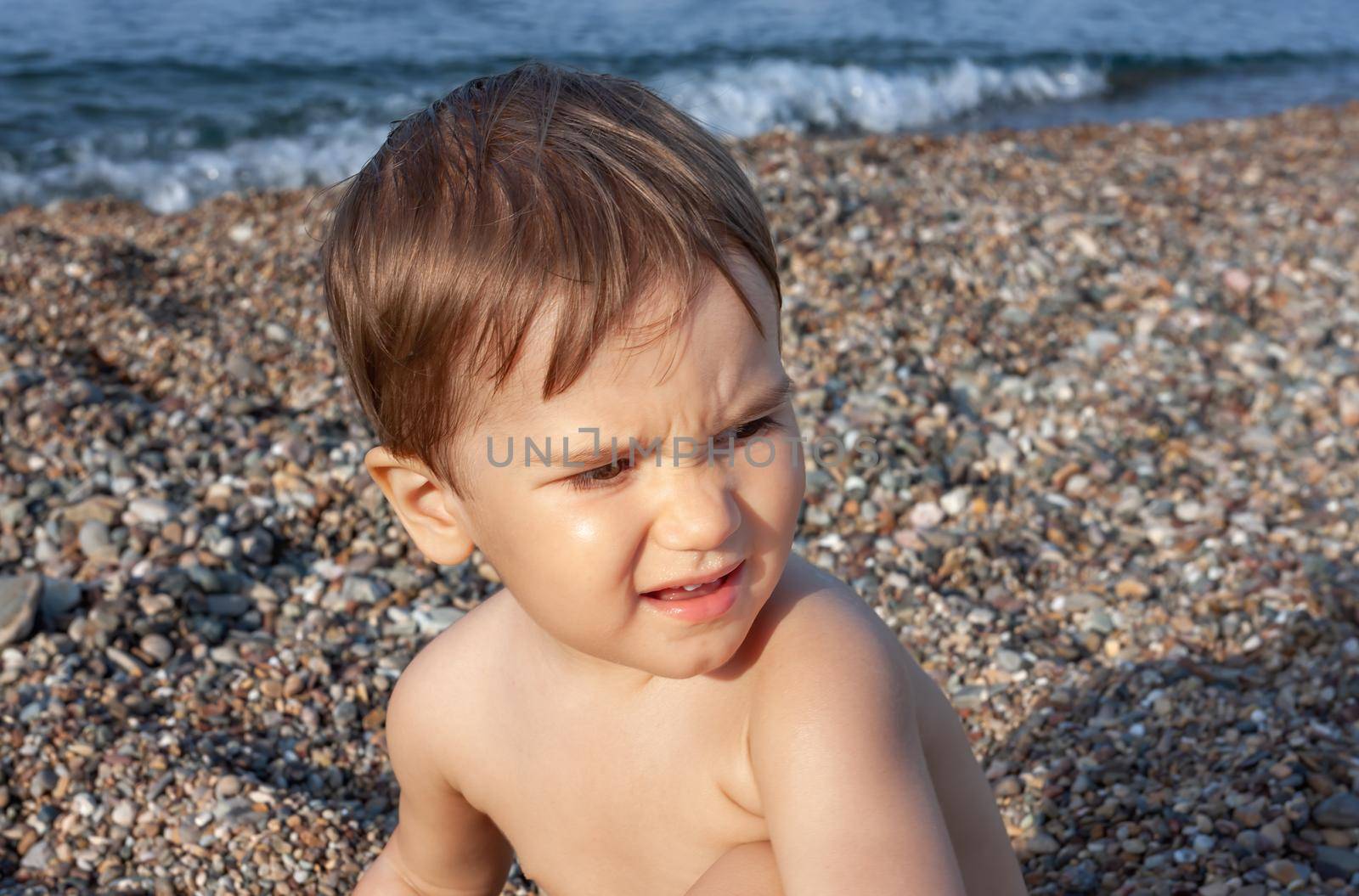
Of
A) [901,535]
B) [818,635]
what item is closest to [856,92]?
[901,535]

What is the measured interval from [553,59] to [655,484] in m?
11.9

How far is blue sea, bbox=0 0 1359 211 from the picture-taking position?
9617 millimetres

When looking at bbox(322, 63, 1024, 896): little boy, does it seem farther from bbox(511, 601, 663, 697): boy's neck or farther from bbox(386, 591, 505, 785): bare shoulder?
bbox(386, 591, 505, 785): bare shoulder

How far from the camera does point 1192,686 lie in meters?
3.02

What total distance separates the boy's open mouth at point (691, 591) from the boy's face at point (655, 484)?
0.01 meters

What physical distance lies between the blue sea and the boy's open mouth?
793cm

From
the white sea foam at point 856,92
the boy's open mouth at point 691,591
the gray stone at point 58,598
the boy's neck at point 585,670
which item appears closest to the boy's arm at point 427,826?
the boy's neck at point 585,670

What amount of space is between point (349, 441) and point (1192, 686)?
2.67 m

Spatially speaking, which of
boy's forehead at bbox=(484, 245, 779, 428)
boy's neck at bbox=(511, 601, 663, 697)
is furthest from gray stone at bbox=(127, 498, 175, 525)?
boy's forehead at bbox=(484, 245, 779, 428)

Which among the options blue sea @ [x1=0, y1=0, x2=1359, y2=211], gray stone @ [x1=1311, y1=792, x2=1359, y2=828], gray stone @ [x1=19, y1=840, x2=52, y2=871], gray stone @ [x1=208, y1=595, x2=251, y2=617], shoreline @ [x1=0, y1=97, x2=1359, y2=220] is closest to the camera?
gray stone @ [x1=1311, y1=792, x2=1359, y2=828]

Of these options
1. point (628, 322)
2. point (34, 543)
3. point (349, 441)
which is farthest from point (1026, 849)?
point (34, 543)

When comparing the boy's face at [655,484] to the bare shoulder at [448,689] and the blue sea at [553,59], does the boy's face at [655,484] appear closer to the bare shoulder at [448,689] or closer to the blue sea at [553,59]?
the bare shoulder at [448,689]

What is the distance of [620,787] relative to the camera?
6.31 ft

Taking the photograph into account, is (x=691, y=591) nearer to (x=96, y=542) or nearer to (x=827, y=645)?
(x=827, y=645)
